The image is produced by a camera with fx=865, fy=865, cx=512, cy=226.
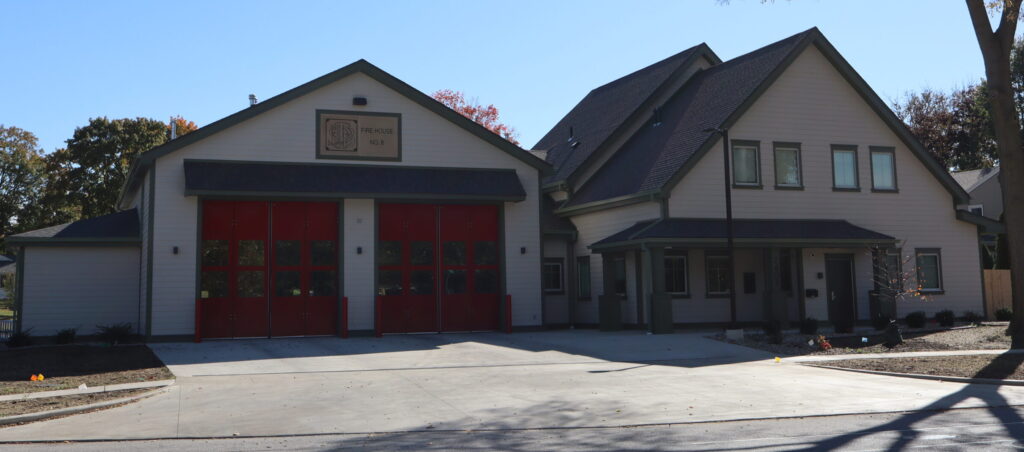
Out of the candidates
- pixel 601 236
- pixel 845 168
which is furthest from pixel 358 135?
pixel 845 168

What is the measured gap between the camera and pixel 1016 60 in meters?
52.9

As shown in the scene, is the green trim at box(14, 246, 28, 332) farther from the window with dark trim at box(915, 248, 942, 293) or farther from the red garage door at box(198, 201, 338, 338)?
the window with dark trim at box(915, 248, 942, 293)

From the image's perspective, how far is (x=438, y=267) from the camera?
2492 centimetres

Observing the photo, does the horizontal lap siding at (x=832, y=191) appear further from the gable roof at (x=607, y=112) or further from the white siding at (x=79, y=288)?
the white siding at (x=79, y=288)

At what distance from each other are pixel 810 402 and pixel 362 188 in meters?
14.7

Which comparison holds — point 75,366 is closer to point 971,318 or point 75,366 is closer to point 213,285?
point 213,285

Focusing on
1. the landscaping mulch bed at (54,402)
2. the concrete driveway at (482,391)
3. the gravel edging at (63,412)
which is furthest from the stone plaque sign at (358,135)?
the gravel edging at (63,412)

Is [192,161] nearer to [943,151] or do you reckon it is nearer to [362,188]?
[362,188]

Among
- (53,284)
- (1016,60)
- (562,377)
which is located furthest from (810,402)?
(1016,60)

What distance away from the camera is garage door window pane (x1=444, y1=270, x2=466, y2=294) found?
24984mm

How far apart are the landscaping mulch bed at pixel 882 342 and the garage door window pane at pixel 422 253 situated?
8.39 metres

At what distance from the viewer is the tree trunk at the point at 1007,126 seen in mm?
18953

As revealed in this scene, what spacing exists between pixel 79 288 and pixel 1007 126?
2336 cm

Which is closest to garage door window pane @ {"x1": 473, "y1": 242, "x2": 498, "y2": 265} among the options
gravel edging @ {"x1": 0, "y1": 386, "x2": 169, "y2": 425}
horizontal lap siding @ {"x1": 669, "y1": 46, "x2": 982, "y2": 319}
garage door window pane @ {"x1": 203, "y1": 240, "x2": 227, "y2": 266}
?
horizontal lap siding @ {"x1": 669, "y1": 46, "x2": 982, "y2": 319}
